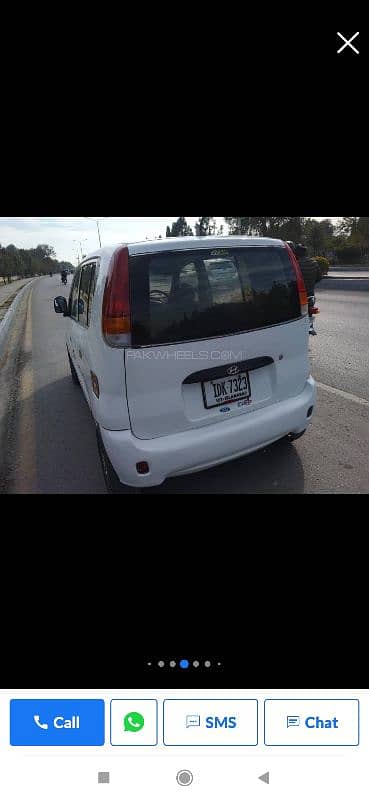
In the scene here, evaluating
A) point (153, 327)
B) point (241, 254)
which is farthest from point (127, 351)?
point (241, 254)

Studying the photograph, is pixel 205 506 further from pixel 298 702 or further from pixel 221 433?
pixel 221 433

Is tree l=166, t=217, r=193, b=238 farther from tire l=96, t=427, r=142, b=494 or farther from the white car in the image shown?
tire l=96, t=427, r=142, b=494

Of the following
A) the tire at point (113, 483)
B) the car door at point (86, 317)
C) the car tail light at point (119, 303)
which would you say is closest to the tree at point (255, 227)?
the car tail light at point (119, 303)

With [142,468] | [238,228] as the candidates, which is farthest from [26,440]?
[238,228]

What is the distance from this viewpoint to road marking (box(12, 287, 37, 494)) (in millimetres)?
2746

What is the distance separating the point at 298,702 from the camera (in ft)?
3.59

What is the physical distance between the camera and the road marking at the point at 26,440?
2.75 metres

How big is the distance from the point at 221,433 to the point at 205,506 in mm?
791

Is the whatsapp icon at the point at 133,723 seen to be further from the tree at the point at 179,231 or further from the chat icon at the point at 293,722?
the tree at the point at 179,231
